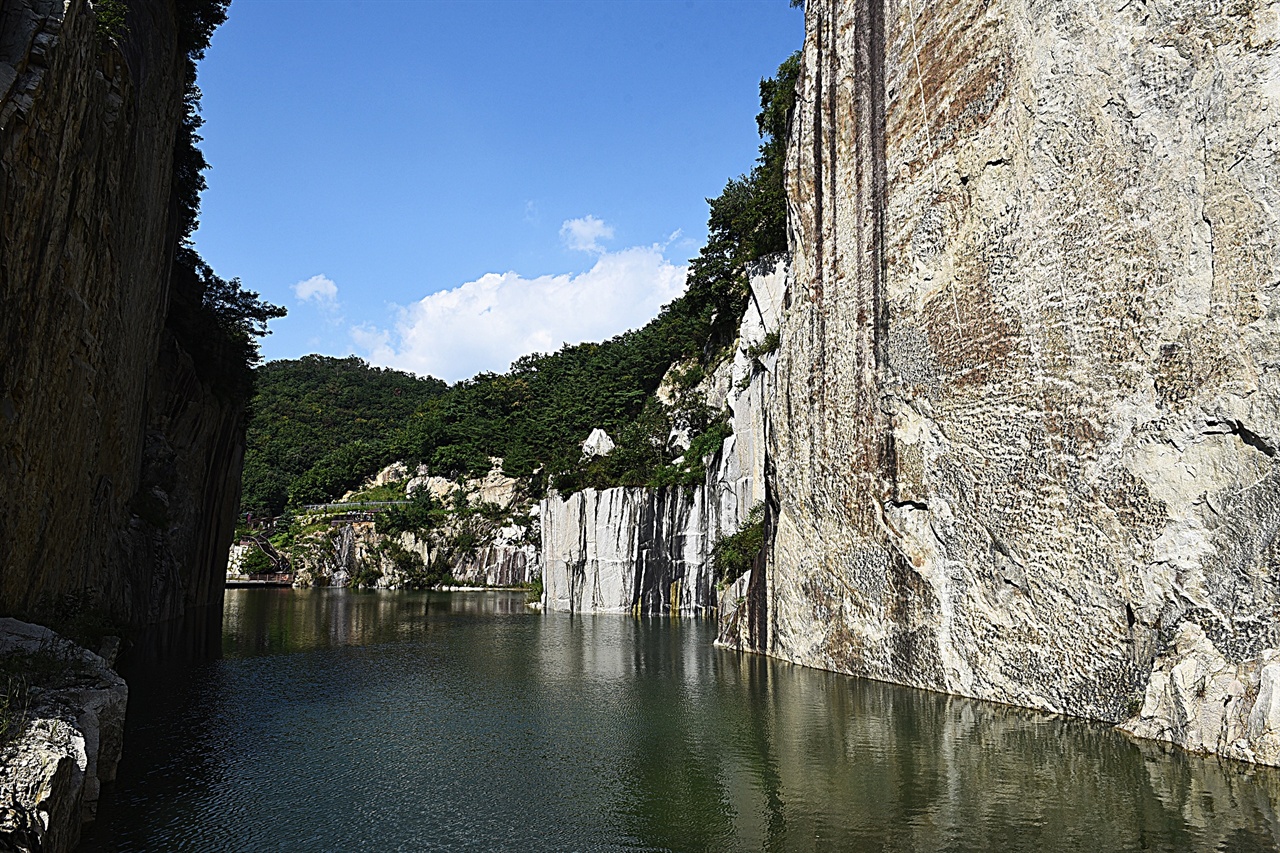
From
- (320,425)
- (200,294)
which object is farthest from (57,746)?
(320,425)

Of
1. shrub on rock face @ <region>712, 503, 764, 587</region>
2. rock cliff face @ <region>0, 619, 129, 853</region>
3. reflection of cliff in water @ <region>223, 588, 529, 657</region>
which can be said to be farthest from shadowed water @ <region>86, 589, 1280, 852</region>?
shrub on rock face @ <region>712, 503, 764, 587</region>

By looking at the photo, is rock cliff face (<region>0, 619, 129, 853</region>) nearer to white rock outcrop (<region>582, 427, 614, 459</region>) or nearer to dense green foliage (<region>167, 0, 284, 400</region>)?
dense green foliage (<region>167, 0, 284, 400</region>)

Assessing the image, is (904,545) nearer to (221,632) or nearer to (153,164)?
(153,164)

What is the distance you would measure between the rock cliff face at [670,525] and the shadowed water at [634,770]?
706 inches

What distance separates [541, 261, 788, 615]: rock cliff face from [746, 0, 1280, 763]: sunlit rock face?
48.7 feet

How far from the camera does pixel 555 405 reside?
73750 mm

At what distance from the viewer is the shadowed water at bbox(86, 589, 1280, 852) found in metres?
9.54

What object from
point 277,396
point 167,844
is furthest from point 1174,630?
point 277,396

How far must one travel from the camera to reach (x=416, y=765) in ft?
41.2

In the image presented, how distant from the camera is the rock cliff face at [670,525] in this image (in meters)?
A: 37.7

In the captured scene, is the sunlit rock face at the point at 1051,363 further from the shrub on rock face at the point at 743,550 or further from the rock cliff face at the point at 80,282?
the rock cliff face at the point at 80,282

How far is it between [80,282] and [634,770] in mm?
11077

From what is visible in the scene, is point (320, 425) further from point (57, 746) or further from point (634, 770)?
point (57, 746)

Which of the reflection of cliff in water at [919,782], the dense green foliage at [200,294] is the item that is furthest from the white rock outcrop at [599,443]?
the reflection of cliff in water at [919,782]
